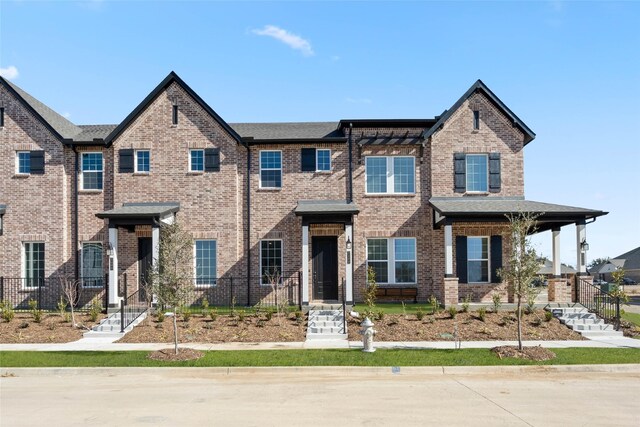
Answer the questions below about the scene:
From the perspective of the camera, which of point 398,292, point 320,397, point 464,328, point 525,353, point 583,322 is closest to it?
point 320,397

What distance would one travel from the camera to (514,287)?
13.9 m

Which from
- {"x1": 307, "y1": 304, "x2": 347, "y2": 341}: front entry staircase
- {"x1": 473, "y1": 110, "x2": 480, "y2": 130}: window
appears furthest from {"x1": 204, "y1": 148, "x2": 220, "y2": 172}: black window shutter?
{"x1": 473, "y1": 110, "x2": 480, "y2": 130}: window

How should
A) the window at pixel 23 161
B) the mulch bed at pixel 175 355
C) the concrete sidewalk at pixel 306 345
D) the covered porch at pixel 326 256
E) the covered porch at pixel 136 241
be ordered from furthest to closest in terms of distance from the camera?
1. the window at pixel 23 161
2. the covered porch at pixel 326 256
3. the covered porch at pixel 136 241
4. the concrete sidewalk at pixel 306 345
5. the mulch bed at pixel 175 355

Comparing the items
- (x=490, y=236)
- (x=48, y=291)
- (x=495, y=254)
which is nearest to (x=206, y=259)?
(x=48, y=291)

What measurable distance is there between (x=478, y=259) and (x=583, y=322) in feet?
16.7

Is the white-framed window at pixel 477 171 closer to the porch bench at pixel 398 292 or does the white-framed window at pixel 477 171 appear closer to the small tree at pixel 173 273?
the porch bench at pixel 398 292

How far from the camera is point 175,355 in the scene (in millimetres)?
13203

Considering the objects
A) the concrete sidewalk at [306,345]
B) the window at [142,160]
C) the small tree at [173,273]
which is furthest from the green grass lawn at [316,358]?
the window at [142,160]

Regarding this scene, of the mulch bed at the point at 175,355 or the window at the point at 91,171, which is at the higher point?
the window at the point at 91,171

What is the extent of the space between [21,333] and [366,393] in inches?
482

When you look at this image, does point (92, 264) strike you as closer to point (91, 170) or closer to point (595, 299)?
point (91, 170)

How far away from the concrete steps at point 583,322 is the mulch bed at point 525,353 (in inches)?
159

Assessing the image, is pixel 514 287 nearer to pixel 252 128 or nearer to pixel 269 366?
pixel 269 366

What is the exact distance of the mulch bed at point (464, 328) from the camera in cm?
1586
